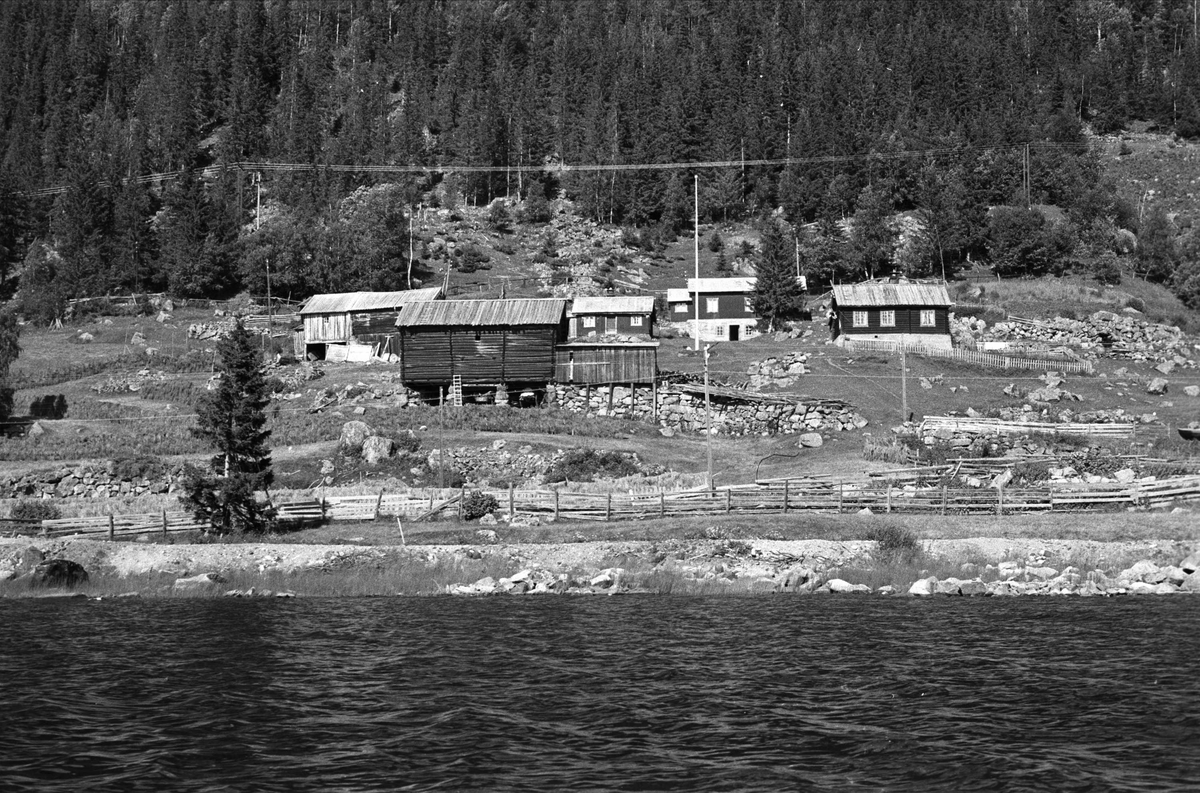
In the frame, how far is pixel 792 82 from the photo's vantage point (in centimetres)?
13912

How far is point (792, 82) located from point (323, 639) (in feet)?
411

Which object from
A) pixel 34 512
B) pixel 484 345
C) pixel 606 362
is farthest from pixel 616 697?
pixel 484 345

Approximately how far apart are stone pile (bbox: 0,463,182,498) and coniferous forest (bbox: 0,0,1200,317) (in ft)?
150

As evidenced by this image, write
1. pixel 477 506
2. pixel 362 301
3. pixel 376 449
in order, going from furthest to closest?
→ pixel 362 301 < pixel 376 449 < pixel 477 506

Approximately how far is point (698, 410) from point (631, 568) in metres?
26.5

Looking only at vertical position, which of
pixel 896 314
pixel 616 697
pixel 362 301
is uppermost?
pixel 362 301

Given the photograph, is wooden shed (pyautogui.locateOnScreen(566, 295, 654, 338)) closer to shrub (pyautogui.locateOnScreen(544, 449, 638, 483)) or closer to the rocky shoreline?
shrub (pyautogui.locateOnScreen(544, 449, 638, 483))

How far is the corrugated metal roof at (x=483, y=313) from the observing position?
6538 cm

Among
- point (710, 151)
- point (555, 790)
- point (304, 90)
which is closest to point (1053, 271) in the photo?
point (710, 151)

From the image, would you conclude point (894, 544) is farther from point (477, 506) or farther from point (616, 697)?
point (477, 506)

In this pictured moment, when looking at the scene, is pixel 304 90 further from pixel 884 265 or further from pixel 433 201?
pixel 884 265

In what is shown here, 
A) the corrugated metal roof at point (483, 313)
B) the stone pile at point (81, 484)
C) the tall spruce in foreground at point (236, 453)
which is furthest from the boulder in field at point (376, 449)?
the corrugated metal roof at point (483, 313)

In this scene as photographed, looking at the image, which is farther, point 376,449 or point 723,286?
point 723,286

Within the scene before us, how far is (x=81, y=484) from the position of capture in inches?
1981
